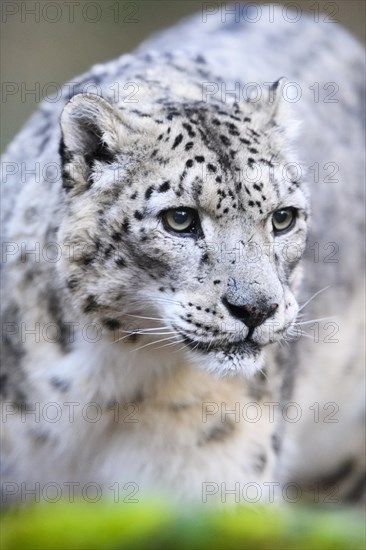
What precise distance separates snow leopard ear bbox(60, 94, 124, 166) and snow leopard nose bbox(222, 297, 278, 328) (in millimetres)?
742

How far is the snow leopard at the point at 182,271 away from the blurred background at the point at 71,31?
204 inches

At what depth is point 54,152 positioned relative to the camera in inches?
171

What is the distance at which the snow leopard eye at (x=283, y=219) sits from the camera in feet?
12.6

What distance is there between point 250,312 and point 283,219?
0.48m

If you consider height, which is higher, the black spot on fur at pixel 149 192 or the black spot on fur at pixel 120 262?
the black spot on fur at pixel 149 192

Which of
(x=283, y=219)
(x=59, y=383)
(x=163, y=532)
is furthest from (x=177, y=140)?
(x=163, y=532)

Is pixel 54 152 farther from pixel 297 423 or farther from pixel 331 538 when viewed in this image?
pixel 331 538

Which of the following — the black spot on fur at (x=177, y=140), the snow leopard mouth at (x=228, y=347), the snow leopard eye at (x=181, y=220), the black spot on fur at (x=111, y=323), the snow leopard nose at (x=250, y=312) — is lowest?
the snow leopard mouth at (x=228, y=347)

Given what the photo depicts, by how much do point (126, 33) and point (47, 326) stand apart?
7863 millimetres

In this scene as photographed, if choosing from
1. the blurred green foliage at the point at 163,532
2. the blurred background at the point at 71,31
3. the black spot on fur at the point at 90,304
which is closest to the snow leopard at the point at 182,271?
the black spot on fur at the point at 90,304

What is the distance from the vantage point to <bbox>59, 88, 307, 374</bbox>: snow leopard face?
3.62 metres

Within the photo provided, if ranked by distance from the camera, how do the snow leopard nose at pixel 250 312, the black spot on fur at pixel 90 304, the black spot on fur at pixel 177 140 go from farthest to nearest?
the black spot on fur at pixel 90 304 → the black spot on fur at pixel 177 140 → the snow leopard nose at pixel 250 312

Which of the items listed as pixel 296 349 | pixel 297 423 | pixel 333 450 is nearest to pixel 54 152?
pixel 296 349

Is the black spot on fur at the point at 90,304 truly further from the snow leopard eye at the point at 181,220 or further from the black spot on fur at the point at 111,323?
the snow leopard eye at the point at 181,220
